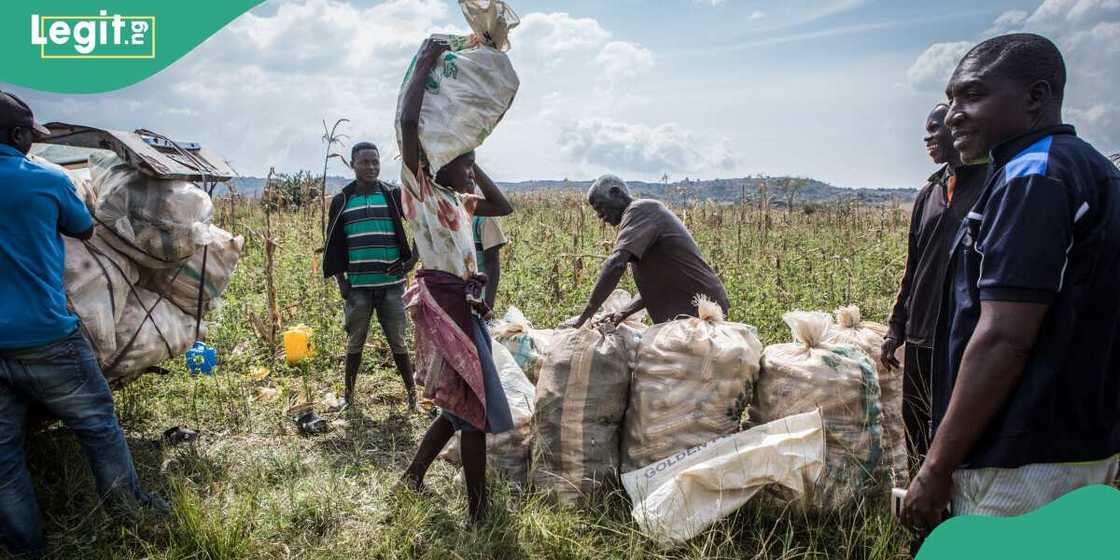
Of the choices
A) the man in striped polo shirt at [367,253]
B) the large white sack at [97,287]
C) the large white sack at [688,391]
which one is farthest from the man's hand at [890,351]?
the large white sack at [97,287]

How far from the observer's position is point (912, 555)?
2068 mm

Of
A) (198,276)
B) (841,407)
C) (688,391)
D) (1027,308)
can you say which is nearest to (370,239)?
(198,276)

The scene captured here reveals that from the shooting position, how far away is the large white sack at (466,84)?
240 centimetres

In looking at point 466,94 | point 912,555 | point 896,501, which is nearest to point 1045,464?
point 896,501

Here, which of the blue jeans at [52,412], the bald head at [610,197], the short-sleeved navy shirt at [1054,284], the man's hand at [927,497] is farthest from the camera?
the bald head at [610,197]

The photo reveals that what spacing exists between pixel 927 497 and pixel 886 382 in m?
1.64

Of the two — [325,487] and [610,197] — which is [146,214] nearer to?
[325,487]

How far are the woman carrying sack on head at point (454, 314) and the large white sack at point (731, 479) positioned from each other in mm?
655

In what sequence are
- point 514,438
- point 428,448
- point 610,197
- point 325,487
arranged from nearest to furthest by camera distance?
1. point 428,448
2. point 325,487
3. point 514,438
4. point 610,197

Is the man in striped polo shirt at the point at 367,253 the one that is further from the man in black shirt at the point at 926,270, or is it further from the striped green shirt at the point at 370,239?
the man in black shirt at the point at 926,270

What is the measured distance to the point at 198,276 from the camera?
3.44 meters

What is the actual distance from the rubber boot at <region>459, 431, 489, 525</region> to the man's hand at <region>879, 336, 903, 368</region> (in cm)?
171

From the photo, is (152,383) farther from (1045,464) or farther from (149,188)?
(1045,464)

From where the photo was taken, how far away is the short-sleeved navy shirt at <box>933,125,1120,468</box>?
1.25 metres
